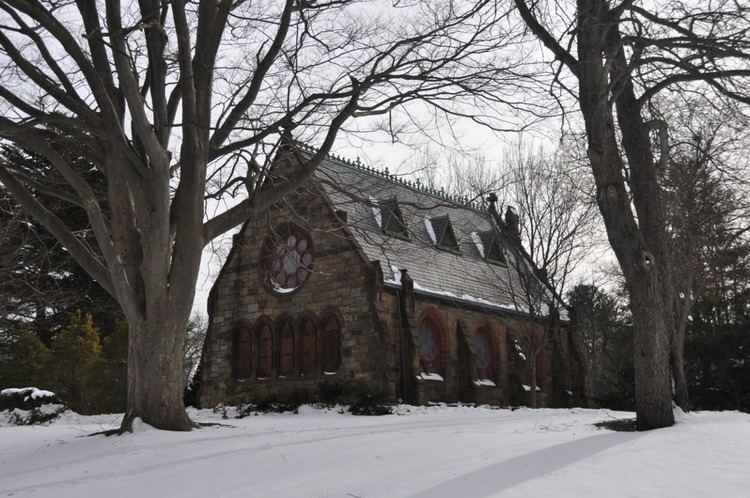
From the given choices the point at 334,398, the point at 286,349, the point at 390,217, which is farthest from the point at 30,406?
the point at 390,217

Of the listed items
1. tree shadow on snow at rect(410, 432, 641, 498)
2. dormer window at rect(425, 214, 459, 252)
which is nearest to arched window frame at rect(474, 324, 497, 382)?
A: dormer window at rect(425, 214, 459, 252)

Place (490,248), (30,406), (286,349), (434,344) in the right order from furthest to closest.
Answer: (490,248), (434,344), (286,349), (30,406)

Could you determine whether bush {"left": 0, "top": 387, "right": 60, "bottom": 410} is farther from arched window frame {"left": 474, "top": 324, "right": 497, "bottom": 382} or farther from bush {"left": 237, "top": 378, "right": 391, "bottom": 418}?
arched window frame {"left": 474, "top": 324, "right": 497, "bottom": 382}

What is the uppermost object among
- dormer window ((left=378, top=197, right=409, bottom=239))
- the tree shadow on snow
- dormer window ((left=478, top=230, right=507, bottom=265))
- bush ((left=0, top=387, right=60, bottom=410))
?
dormer window ((left=478, top=230, right=507, bottom=265))

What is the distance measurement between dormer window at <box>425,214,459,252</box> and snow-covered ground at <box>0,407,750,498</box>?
18.8m

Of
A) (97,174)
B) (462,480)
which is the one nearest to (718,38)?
(462,480)

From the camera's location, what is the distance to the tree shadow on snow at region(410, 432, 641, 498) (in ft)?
18.3

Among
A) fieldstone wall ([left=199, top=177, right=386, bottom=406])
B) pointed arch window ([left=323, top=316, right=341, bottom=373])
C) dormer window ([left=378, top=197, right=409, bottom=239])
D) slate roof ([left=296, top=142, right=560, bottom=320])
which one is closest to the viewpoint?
dormer window ([left=378, top=197, right=409, bottom=239])

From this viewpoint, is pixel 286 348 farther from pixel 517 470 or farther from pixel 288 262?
pixel 517 470

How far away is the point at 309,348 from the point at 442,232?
298 inches

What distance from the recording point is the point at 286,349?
81.0 ft

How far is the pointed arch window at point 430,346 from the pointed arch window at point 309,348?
363 cm

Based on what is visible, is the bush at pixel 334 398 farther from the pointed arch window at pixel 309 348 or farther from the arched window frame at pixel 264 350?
the arched window frame at pixel 264 350

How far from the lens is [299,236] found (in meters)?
25.4
